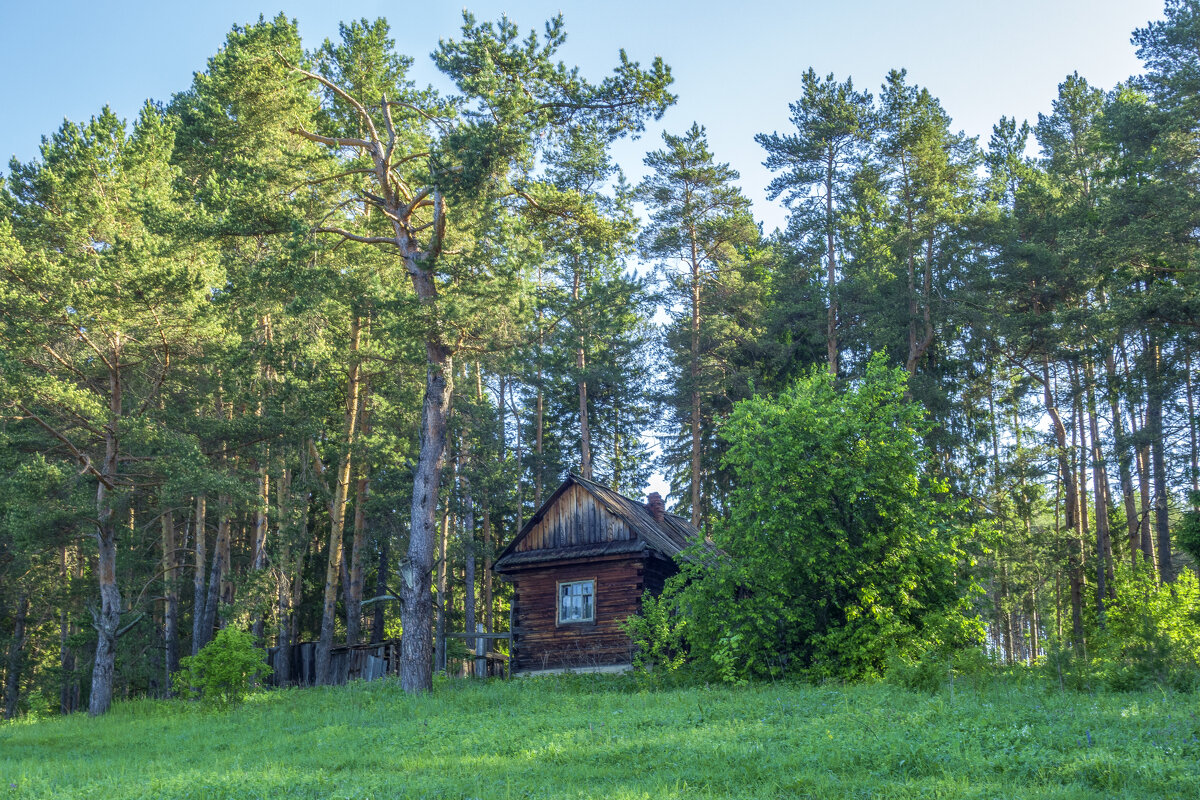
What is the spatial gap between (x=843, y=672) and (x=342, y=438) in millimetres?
20059

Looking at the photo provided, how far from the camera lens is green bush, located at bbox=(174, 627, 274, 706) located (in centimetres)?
2075

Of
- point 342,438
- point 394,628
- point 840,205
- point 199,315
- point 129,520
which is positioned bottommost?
point 394,628

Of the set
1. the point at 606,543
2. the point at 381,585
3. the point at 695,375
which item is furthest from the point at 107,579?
the point at 695,375

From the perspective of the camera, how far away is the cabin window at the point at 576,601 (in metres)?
25.8

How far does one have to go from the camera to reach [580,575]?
2600 centimetres

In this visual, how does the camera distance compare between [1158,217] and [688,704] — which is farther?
[1158,217]

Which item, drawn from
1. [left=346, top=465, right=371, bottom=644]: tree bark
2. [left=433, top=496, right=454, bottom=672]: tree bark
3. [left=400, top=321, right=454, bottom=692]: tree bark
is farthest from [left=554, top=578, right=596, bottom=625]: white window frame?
[left=346, top=465, right=371, bottom=644]: tree bark

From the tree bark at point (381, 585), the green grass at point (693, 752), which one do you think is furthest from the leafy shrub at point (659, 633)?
the tree bark at point (381, 585)

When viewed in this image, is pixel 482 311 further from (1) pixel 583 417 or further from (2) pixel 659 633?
(1) pixel 583 417

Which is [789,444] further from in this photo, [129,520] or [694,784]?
[129,520]

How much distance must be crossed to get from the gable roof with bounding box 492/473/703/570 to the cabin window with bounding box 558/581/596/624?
1020 mm

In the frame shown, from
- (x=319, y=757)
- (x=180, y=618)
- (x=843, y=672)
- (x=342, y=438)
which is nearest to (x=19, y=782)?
(x=319, y=757)

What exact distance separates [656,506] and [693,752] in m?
18.9

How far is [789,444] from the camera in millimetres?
18031
